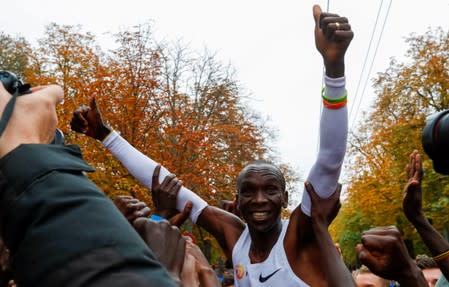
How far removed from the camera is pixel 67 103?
2042 centimetres

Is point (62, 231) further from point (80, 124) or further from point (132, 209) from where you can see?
point (80, 124)

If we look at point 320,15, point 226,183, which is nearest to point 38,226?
point 320,15

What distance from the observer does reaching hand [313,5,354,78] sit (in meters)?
2.41

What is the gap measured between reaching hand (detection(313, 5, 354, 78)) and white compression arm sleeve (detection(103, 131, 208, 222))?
129cm

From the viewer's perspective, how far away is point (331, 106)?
2.62 metres

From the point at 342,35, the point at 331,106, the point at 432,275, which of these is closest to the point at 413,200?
the point at 331,106

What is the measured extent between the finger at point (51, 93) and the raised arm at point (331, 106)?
4.40 ft

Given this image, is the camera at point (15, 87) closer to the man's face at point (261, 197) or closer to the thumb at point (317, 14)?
the thumb at point (317, 14)

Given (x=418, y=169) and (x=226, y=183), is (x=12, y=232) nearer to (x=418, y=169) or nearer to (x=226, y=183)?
(x=418, y=169)

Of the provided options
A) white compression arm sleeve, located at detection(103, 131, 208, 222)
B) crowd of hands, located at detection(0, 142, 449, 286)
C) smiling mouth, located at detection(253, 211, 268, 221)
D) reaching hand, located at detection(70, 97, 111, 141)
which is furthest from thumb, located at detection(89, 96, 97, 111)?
smiling mouth, located at detection(253, 211, 268, 221)

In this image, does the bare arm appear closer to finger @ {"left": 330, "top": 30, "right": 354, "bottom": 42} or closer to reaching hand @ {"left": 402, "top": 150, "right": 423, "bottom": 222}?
reaching hand @ {"left": 402, "top": 150, "right": 423, "bottom": 222}

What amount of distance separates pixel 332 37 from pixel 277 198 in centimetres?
109

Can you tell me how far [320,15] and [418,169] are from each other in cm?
97

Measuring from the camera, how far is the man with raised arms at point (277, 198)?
99.3 inches
